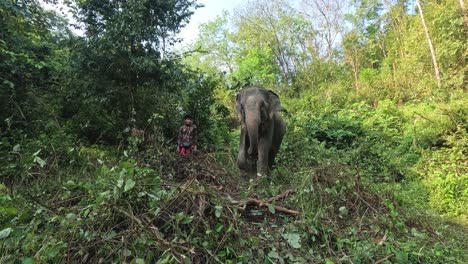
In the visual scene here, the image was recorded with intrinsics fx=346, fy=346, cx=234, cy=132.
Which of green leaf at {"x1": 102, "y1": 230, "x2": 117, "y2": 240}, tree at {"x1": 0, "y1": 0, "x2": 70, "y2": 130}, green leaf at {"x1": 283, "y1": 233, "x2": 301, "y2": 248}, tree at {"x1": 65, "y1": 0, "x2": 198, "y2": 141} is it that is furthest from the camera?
tree at {"x1": 65, "y1": 0, "x2": 198, "y2": 141}

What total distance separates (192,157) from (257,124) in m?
1.14

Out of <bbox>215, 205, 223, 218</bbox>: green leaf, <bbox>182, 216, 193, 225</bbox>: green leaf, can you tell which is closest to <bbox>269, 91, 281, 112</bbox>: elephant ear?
<bbox>215, 205, 223, 218</bbox>: green leaf

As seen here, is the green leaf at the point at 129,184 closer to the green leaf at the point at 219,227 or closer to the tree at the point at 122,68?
the green leaf at the point at 219,227

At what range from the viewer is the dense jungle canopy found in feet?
7.74

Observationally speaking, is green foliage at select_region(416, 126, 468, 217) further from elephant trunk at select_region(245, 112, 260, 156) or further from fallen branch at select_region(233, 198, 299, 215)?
fallen branch at select_region(233, 198, 299, 215)

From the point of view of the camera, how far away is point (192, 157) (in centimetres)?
537

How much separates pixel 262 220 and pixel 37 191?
2.12 m

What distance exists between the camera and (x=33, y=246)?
200 centimetres

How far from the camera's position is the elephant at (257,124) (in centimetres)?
519

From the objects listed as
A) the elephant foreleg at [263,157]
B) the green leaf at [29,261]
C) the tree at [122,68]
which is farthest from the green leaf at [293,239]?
the tree at [122,68]

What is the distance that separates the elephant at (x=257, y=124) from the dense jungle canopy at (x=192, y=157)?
1.05 ft

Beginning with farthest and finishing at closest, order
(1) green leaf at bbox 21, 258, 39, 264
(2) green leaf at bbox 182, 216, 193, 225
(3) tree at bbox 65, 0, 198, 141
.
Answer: (3) tree at bbox 65, 0, 198, 141 < (2) green leaf at bbox 182, 216, 193, 225 < (1) green leaf at bbox 21, 258, 39, 264

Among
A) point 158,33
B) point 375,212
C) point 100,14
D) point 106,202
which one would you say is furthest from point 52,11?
point 375,212

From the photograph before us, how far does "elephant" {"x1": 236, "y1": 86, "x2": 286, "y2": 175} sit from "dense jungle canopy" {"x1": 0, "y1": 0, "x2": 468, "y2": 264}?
0.32 meters
